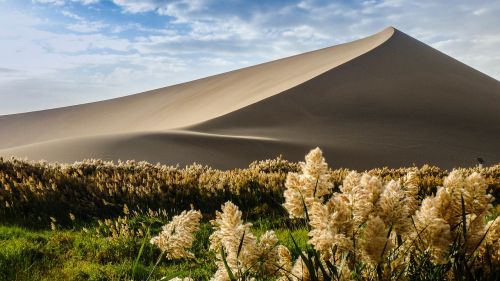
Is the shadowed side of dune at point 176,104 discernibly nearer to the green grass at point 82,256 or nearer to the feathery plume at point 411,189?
the green grass at point 82,256

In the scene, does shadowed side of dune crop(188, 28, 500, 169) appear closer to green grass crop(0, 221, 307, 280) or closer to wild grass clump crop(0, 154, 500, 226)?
wild grass clump crop(0, 154, 500, 226)

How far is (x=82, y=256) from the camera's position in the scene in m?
7.13

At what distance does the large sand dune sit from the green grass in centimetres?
2113

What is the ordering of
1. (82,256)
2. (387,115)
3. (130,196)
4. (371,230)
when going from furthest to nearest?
(387,115)
(130,196)
(82,256)
(371,230)

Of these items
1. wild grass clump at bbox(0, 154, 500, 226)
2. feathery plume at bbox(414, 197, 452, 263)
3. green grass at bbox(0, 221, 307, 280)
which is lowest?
green grass at bbox(0, 221, 307, 280)

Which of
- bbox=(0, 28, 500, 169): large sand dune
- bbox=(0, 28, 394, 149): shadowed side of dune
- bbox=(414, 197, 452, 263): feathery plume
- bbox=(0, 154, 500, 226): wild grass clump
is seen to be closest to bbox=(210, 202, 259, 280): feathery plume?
bbox=(414, 197, 452, 263): feathery plume

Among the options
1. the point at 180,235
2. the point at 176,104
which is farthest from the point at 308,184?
the point at 176,104

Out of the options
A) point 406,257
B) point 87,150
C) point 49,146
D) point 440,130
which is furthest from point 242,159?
point 406,257

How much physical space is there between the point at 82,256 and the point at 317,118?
40.3m

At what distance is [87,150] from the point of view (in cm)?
3272

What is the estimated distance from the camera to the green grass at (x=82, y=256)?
6172 millimetres

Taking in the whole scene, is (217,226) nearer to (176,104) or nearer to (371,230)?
(371,230)

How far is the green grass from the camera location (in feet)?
20.2

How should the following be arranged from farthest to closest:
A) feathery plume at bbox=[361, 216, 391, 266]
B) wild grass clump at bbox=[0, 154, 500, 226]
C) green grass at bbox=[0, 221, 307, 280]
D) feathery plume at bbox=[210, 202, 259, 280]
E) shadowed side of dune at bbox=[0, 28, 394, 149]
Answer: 1. shadowed side of dune at bbox=[0, 28, 394, 149]
2. wild grass clump at bbox=[0, 154, 500, 226]
3. green grass at bbox=[0, 221, 307, 280]
4. feathery plume at bbox=[210, 202, 259, 280]
5. feathery plume at bbox=[361, 216, 391, 266]
